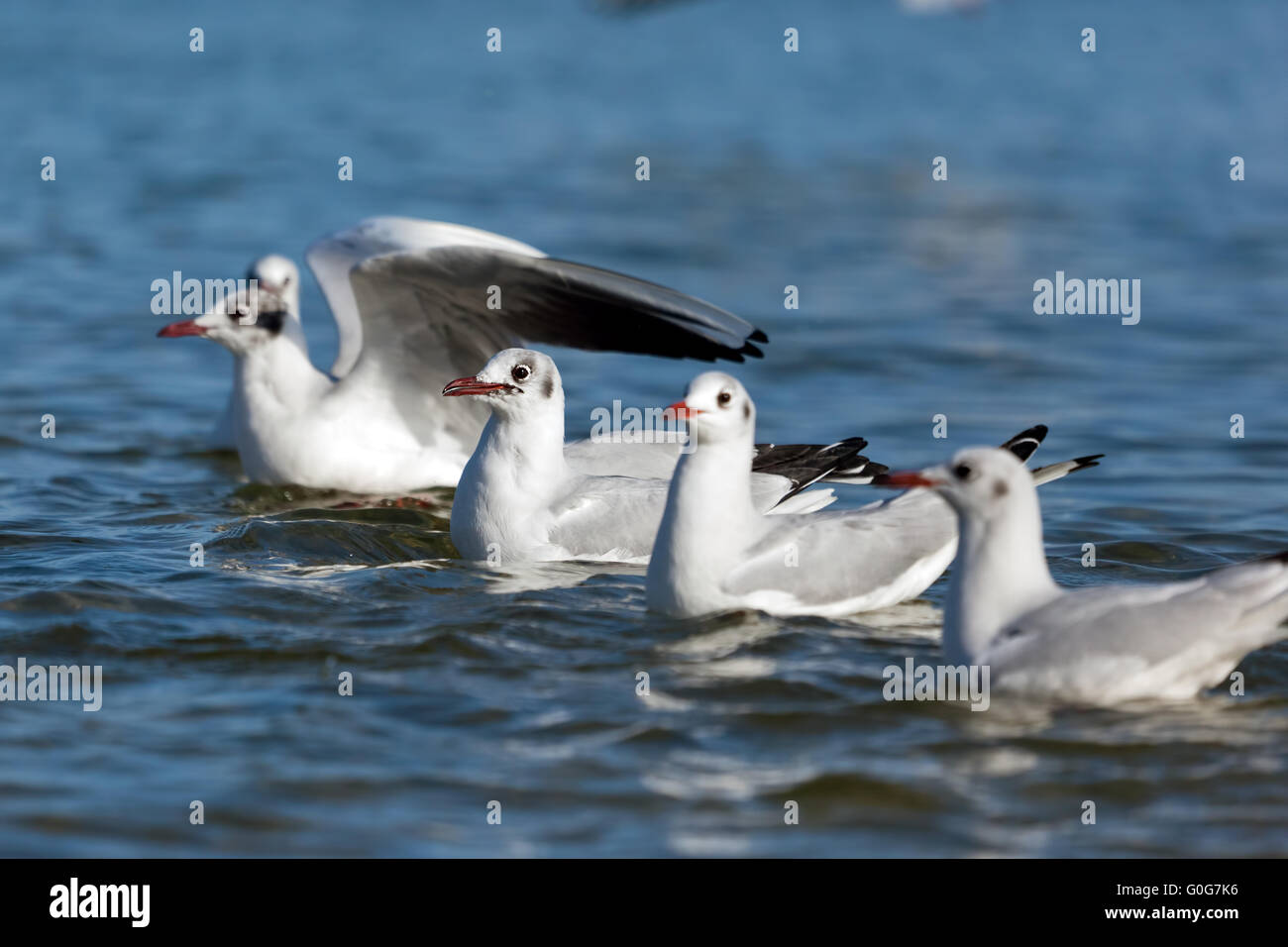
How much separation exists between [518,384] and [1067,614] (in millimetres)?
2822

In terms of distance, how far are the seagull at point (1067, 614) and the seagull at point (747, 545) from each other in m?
0.90

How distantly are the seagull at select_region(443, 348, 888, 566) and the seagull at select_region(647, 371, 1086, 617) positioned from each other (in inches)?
33.4

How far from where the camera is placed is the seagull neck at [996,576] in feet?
20.3

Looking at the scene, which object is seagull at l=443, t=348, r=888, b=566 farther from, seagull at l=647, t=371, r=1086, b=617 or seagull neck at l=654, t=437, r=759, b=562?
seagull neck at l=654, t=437, r=759, b=562

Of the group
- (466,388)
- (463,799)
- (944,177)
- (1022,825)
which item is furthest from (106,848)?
→ (944,177)

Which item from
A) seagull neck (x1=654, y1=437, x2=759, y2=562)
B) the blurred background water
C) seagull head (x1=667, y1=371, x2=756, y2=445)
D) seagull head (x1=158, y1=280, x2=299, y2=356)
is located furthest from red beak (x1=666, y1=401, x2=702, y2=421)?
seagull head (x1=158, y1=280, x2=299, y2=356)

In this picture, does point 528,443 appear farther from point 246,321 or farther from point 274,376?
point 246,321

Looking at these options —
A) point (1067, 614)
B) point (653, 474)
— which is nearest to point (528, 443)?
point (653, 474)

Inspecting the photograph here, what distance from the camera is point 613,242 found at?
698 inches

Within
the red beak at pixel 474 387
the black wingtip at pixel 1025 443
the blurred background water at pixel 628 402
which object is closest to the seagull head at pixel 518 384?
the red beak at pixel 474 387

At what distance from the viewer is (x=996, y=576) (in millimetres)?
6223

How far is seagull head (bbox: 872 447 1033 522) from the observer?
6160mm

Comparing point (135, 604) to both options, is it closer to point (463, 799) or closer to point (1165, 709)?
point (463, 799)
